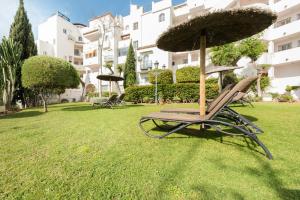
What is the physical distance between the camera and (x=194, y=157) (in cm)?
295

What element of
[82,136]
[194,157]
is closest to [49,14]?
[82,136]

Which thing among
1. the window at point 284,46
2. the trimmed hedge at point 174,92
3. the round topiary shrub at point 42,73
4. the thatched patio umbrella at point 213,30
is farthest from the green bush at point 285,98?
the round topiary shrub at point 42,73

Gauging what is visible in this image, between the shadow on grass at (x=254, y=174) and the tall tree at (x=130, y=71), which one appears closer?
the shadow on grass at (x=254, y=174)

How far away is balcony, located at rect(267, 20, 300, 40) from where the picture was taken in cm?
1830

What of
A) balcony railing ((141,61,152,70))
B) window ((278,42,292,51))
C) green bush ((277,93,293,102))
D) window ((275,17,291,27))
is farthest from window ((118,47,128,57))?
green bush ((277,93,293,102))

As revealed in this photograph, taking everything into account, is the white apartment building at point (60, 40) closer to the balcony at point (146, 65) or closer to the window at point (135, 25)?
the balcony at point (146, 65)

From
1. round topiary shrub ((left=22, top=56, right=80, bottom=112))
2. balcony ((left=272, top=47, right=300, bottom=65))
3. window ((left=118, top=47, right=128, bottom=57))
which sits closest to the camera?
round topiary shrub ((left=22, top=56, right=80, bottom=112))

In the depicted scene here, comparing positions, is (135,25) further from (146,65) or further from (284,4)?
(284,4)

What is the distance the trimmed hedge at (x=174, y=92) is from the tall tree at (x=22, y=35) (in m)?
12.0

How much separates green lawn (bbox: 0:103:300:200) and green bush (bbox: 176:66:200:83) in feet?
58.6

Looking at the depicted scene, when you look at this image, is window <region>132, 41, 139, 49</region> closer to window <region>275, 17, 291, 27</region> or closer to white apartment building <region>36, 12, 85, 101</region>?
white apartment building <region>36, 12, 85, 101</region>

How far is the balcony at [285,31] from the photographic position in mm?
18297

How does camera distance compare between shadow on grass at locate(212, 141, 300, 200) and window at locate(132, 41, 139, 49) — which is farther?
window at locate(132, 41, 139, 49)

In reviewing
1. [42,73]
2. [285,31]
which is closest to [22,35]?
[42,73]
